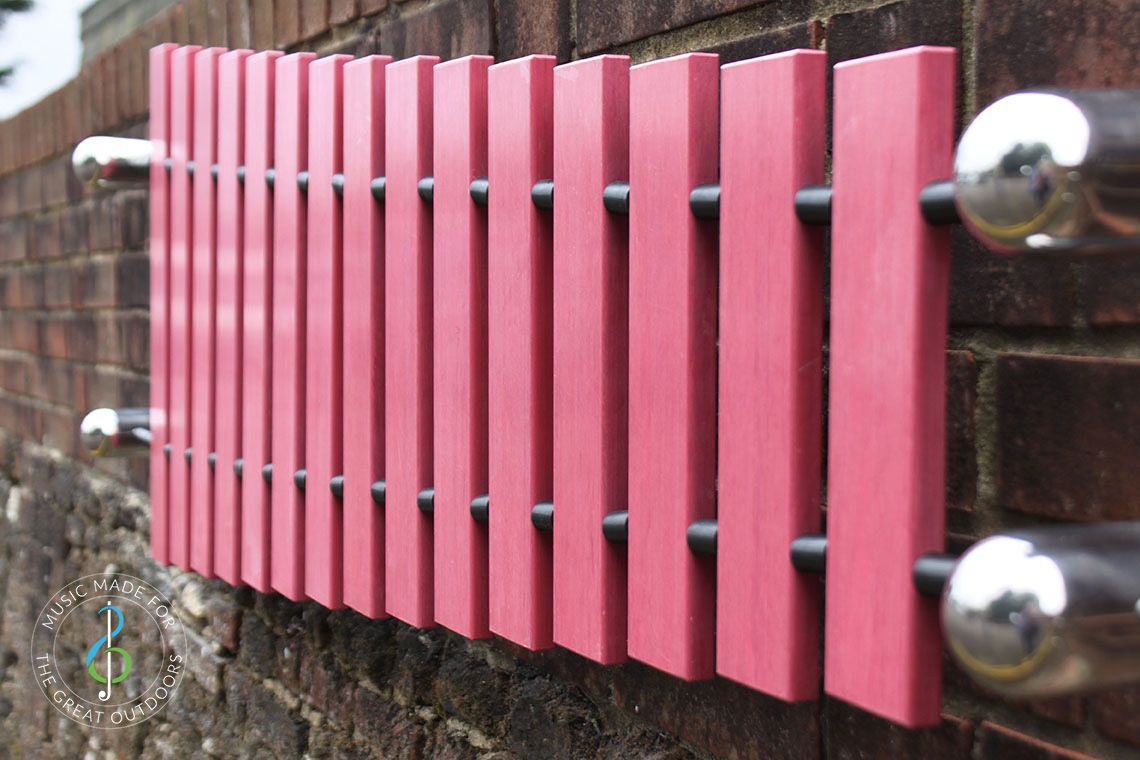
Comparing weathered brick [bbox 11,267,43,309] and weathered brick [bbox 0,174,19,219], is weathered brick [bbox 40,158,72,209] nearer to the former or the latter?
weathered brick [bbox 11,267,43,309]

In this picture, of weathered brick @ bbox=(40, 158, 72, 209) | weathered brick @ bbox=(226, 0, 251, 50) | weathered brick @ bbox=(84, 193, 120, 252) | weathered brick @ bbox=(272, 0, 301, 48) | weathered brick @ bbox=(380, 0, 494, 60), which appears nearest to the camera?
weathered brick @ bbox=(380, 0, 494, 60)

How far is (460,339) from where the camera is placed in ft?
4.72

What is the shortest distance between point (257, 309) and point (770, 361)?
113 cm

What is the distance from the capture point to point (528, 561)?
4.39 feet

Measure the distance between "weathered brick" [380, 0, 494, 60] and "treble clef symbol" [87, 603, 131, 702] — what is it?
1590 mm

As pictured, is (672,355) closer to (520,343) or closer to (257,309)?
(520,343)

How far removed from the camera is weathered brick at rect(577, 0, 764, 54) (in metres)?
1.36

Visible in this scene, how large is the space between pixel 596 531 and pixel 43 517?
2.99 meters

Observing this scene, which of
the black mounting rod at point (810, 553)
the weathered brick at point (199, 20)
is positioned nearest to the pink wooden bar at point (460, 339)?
the black mounting rod at point (810, 553)

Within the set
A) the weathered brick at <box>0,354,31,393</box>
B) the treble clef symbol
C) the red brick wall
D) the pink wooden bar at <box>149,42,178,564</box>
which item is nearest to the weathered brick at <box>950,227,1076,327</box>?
the red brick wall

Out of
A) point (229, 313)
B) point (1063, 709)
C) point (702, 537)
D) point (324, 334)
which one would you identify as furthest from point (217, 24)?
point (1063, 709)

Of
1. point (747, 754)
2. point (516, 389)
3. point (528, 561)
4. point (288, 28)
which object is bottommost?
point (747, 754)

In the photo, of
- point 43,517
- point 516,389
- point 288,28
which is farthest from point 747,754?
point 43,517

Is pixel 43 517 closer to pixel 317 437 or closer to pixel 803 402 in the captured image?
pixel 317 437
